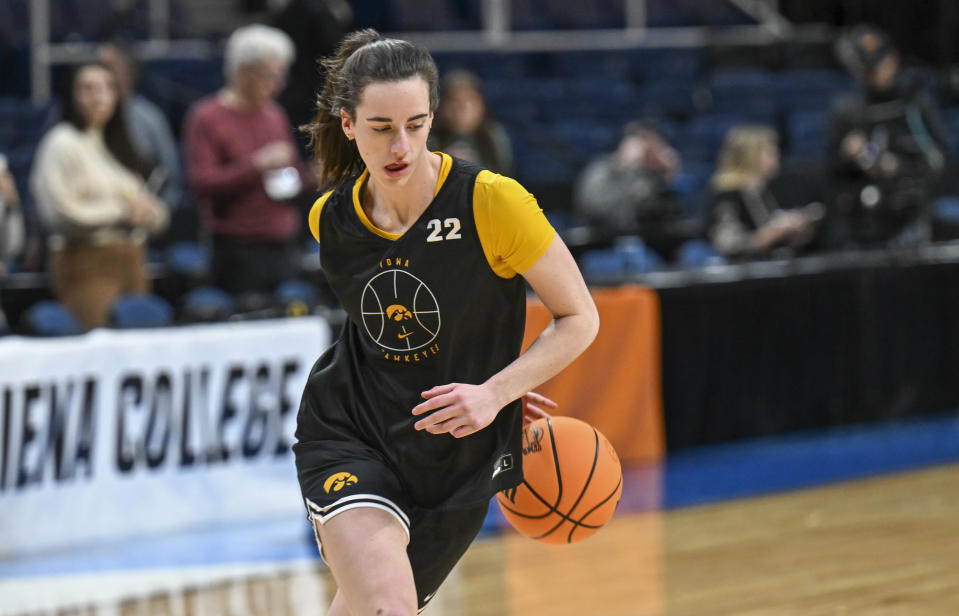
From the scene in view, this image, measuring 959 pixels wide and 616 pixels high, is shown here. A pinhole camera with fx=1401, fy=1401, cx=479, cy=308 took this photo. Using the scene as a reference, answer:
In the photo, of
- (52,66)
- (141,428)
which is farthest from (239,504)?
(52,66)

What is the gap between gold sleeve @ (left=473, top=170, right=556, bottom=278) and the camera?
2832 mm

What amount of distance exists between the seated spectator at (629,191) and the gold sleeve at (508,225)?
22.2 ft

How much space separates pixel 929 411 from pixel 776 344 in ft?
4.66

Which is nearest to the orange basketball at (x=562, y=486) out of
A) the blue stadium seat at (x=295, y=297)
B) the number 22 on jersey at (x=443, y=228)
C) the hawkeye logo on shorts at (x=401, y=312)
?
the hawkeye logo on shorts at (x=401, y=312)

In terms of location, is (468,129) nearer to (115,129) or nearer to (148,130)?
(148,130)

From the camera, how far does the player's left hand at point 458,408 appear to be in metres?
2.70

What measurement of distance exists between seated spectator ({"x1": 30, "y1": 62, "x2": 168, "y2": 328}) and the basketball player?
149 inches

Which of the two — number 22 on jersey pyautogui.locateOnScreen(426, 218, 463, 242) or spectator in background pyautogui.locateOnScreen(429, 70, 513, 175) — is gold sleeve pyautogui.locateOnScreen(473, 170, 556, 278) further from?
spectator in background pyautogui.locateOnScreen(429, 70, 513, 175)

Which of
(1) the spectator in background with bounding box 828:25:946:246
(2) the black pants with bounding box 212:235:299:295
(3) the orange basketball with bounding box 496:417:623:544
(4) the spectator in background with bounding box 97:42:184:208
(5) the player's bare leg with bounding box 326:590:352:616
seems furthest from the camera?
(1) the spectator in background with bounding box 828:25:946:246

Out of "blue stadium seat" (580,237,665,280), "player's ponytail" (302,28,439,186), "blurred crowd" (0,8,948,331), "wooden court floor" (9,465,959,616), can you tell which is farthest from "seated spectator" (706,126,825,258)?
"player's ponytail" (302,28,439,186)

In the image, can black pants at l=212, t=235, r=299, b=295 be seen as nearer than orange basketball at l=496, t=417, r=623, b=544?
No

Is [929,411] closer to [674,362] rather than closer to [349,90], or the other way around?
[674,362]

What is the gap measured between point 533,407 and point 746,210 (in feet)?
18.8

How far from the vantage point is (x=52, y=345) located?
19.0ft
